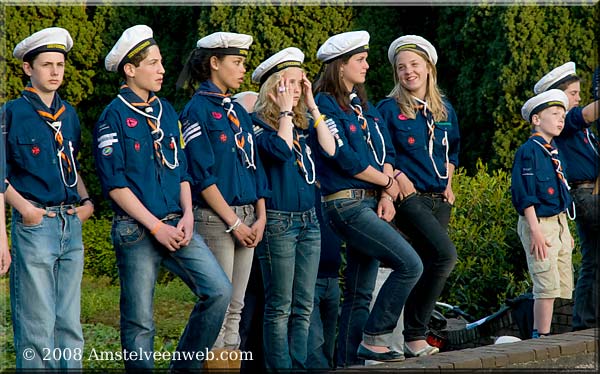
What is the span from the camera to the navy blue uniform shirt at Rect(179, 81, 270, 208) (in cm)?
632

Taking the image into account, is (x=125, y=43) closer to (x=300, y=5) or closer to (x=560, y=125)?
(x=560, y=125)

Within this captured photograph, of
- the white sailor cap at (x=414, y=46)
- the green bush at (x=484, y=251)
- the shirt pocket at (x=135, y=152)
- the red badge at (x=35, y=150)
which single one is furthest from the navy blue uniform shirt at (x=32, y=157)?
the green bush at (x=484, y=251)

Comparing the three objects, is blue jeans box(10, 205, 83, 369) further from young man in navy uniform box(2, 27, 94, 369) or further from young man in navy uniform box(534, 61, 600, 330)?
young man in navy uniform box(534, 61, 600, 330)

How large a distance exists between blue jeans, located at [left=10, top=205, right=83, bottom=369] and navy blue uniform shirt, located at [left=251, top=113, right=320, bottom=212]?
131 cm

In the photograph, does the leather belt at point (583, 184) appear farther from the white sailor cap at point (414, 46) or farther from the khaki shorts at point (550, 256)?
the white sailor cap at point (414, 46)

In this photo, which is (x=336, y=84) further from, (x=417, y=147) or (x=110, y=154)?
(x=110, y=154)

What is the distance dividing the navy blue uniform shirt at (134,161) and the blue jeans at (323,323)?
154 centimetres

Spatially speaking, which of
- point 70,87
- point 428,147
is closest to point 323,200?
point 428,147

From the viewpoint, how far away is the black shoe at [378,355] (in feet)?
21.5

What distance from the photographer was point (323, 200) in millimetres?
6836

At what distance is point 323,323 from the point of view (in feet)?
24.3

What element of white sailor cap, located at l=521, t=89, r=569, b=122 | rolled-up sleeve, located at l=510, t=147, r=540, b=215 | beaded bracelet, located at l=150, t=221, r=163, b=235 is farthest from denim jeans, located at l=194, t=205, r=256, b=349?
white sailor cap, located at l=521, t=89, r=569, b=122

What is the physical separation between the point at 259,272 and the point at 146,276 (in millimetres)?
1411

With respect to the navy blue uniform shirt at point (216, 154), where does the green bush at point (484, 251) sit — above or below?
below
